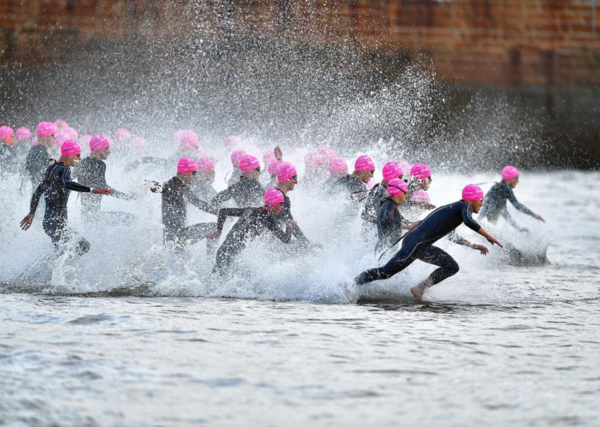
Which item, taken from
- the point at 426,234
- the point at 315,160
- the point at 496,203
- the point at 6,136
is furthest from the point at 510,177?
the point at 6,136

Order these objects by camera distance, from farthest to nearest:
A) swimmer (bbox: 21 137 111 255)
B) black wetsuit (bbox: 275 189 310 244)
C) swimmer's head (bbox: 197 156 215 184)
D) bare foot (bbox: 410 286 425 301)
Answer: swimmer's head (bbox: 197 156 215 184), swimmer (bbox: 21 137 111 255), black wetsuit (bbox: 275 189 310 244), bare foot (bbox: 410 286 425 301)

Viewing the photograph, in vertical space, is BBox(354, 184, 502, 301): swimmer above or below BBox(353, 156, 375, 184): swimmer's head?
below

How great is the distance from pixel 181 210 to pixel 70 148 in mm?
1662

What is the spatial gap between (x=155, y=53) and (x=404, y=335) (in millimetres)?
22617

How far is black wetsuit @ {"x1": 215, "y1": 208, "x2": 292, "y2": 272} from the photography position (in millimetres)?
11945

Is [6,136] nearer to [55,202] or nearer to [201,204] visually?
[55,202]

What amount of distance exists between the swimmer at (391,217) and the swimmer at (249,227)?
1080 mm

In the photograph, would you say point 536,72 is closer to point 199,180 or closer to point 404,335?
point 199,180

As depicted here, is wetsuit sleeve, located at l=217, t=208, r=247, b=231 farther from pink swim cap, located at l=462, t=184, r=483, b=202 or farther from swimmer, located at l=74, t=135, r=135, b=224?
pink swim cap, located at l=462, t=184, r=483, b=202

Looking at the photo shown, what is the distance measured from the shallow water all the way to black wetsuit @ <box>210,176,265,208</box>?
80cm

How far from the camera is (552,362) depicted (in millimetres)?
8930

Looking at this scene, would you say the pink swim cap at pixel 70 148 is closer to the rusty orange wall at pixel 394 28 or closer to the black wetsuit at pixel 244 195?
the black wetsuit at pixel 244 195

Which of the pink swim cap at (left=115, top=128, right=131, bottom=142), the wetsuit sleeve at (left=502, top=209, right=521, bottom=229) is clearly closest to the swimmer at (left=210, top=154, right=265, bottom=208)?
the wetsuit sleeve at (left=502, top=209, right=521, bottom=229)

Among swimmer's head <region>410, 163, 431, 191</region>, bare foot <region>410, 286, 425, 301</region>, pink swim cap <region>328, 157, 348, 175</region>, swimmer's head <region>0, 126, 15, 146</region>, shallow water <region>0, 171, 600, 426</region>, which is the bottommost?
shallow water <region>0, 171, 600, 426</region>
